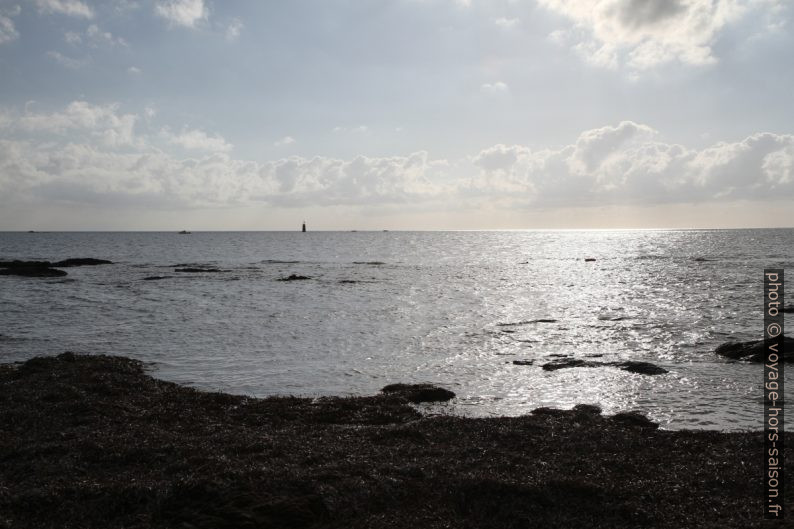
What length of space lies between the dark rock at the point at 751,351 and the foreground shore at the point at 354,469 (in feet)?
35.9

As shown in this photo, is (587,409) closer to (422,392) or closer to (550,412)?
(550,412)

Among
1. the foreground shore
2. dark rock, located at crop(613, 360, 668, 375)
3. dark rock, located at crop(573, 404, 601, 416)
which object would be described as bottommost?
dark rock, located at crop(613, 360, 668, 375)

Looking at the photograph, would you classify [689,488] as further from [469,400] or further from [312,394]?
[312,394]

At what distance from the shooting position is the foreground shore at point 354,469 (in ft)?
28.7

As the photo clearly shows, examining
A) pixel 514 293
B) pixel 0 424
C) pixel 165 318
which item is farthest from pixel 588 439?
pixel 514 293

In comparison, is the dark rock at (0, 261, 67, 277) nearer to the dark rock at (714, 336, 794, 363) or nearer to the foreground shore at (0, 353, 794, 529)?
the foreground shore at (0, 353, 794, 529)

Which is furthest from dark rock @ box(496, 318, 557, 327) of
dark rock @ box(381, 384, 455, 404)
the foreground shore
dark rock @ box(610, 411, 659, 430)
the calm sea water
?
dark rock @ box(610, 411, 659, 430)

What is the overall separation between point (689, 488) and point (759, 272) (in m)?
72.9

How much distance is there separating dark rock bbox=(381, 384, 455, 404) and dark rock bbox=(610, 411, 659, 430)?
5193mm

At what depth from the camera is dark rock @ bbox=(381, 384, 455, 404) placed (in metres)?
17.3

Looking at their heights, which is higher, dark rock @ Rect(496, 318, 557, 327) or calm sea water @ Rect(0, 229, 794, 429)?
calm sea water @ Rect(0, 229, 794, 429)

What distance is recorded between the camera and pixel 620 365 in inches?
858

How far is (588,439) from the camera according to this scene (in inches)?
500

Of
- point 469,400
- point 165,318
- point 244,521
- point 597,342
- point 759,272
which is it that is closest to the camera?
point 244,521
